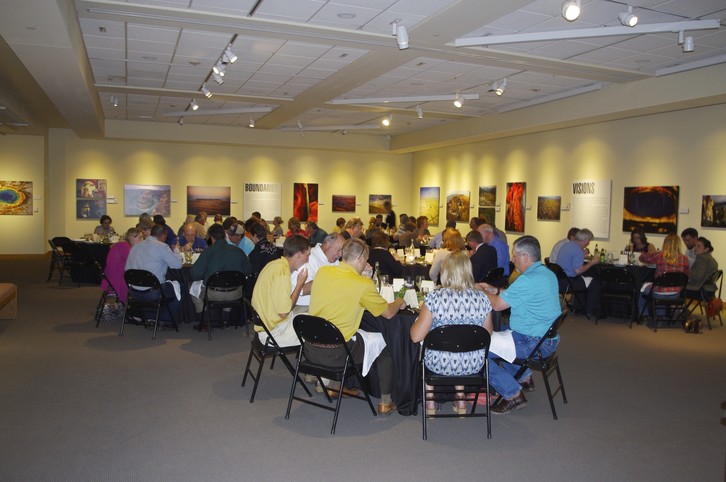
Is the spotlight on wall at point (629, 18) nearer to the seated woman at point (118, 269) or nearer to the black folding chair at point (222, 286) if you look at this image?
the black folding chair at point (222, 286)

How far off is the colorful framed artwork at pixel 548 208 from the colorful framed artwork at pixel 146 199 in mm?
10298

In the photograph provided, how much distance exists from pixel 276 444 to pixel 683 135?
30.4 feet

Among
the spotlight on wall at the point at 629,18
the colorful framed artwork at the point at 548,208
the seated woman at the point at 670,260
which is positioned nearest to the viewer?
the spotlight on wall at the point at 629,18

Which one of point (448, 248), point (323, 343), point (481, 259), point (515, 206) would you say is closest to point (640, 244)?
point (481, 259)

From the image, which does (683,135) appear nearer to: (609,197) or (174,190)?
(609,197)

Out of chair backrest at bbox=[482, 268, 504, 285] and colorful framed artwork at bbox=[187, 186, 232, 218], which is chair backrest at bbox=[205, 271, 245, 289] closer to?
chair backrest at bbox=[482, 268, 504, 285]

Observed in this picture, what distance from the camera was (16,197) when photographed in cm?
1677

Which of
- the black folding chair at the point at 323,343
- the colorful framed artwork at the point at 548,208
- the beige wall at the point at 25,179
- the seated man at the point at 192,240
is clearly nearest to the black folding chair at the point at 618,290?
the colorful framed artwork at the point at 548,208

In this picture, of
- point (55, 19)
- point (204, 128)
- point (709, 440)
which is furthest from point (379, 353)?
point (204, 128)

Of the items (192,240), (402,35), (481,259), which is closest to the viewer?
(402,35)

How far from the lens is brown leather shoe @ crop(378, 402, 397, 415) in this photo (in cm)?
496

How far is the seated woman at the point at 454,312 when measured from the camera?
4.44 m

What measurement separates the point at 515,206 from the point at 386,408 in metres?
10.4

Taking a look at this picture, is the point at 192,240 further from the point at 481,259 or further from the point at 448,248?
the point at 481,259
